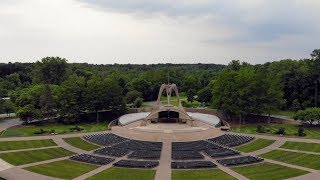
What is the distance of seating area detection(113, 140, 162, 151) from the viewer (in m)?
63.2

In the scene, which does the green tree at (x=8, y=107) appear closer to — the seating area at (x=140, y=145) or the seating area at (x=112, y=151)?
the seating area at (x=140, y=145)

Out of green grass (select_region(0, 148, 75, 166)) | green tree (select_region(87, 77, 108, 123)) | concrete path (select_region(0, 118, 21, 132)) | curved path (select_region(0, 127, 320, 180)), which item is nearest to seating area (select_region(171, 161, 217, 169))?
curved path (select_region(0, 127, 320, 180))

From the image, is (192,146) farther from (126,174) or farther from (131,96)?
(131,96)

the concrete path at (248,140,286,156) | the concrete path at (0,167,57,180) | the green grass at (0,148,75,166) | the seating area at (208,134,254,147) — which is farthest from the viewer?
the seating area at (208,134,254,147)

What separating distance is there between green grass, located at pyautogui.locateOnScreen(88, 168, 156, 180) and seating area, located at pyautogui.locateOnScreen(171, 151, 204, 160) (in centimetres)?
779

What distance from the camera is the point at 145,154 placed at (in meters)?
59.4

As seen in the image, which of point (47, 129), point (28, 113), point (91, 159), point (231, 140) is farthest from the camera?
point (28, 113)

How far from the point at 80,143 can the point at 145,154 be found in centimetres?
1461

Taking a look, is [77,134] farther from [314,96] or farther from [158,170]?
[314,96]

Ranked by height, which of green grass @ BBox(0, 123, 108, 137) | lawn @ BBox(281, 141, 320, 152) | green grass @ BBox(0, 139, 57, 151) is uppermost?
green grass @ BBox(0, 123, 108, 137)

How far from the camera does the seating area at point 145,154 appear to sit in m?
57.8

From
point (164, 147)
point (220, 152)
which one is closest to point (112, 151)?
point (164, 147)

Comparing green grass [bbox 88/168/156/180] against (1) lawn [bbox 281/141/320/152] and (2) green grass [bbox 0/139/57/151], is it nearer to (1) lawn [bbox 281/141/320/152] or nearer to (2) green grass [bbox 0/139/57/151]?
(2) green grass [bbox 0/139/57/151]

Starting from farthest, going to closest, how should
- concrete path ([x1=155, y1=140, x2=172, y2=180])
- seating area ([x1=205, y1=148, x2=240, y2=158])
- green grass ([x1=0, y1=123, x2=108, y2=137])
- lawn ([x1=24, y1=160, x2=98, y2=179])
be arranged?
green grass ([x1=0, y1=123, x2=108, y2=137]) < seating area ([x1=205, y1=148, x2=240, y2=158]) < lawn ([x1=24, y1=160, x2=98, y2=179]) < concrete path ([x1=155, y1=140, x2=172, y2=180])
